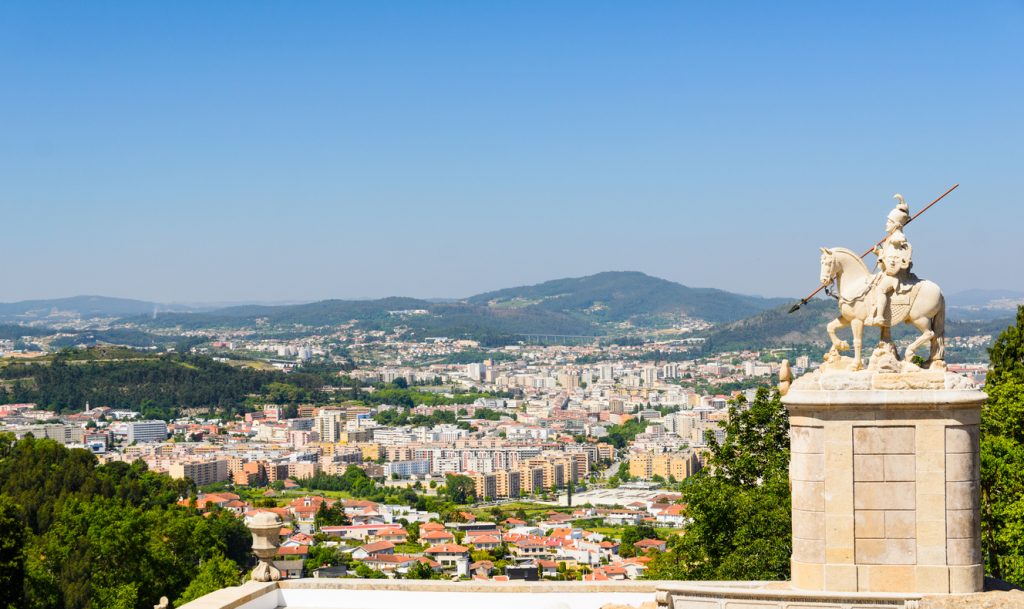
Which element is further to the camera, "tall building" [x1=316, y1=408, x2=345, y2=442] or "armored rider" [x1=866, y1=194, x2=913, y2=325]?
"tall building" [x1=316, y1=408, x2=345, y2=442]

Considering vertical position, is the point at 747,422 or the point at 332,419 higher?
the point at 747,422

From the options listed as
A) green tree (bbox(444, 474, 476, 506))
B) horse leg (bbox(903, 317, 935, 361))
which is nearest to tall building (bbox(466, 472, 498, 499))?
green tree (bbox(444, 474, 476, 506))

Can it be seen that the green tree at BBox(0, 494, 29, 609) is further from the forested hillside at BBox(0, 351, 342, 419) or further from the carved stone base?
the forested hillside at BBox(0, 351, 342, 419)

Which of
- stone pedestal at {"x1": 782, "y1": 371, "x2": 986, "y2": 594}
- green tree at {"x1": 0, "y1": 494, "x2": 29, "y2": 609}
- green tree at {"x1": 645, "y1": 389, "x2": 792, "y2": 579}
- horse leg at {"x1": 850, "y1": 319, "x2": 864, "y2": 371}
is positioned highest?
horse leg at {"x1": 850, "y1": 319, "x2": 864, "y2": 371}

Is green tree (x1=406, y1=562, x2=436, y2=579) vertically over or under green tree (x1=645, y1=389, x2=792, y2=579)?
under

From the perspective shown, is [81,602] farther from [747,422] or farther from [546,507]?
[546,507]

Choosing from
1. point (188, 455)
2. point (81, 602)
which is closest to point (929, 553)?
point (81, 602)

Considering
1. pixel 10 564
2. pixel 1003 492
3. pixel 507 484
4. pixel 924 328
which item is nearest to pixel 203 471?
pixel 507 484
